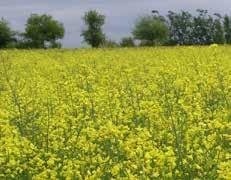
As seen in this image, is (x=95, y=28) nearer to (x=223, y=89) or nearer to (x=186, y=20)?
(x=186, y=20)

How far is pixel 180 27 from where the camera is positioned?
61562 mm

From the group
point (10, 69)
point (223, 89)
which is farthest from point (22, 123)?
point (10, 69)

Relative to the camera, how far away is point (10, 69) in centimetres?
1830

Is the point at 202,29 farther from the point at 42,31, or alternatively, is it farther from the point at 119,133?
the point at 119,133

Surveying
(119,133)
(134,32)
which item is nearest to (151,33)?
(134,32)

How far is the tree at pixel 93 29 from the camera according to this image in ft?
177

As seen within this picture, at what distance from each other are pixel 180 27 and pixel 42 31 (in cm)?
1467

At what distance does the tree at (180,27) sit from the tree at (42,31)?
35.8ft

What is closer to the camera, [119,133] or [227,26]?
[119,133]

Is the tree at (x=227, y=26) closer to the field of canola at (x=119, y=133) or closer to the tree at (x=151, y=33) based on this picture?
the tree at (x=151, y=33)

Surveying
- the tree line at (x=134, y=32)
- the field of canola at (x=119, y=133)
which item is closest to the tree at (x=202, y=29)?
the tree line at (x=134, y=32)

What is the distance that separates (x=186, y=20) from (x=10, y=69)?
46068 millimetres

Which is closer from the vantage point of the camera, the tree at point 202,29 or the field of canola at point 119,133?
the field of canola at point 119,133

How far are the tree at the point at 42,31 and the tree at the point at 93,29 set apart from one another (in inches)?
99.6
